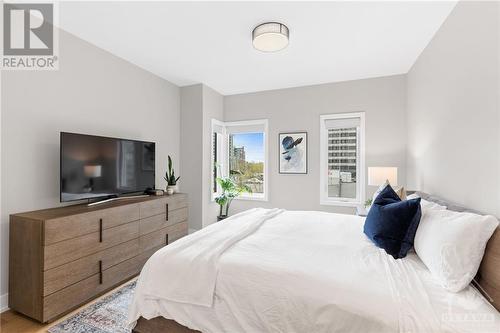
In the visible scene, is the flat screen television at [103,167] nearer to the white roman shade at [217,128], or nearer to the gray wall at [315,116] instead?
the white roman shade at [217,128]

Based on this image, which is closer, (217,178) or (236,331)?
(236,331)

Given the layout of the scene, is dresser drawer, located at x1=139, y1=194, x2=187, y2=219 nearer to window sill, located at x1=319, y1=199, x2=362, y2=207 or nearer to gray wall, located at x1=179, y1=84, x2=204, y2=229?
gray wall, located at x1=179, y1=84, x2=204, y2=229

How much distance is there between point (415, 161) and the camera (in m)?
3.10

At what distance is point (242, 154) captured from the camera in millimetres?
4672

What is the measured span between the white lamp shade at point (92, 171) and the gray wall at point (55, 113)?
29cm

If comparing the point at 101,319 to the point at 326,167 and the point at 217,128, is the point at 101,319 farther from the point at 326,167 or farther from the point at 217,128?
the point at 326,167

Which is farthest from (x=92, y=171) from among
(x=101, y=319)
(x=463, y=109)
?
(x=463, y=109)

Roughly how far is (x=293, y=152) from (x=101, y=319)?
3361 millimetres

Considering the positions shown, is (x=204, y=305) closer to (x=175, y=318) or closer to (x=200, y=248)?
(x=175, y=318)

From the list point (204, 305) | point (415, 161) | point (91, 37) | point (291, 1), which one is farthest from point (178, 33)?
point (415, 161)

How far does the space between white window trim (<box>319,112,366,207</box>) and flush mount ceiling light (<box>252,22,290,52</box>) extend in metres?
1.87

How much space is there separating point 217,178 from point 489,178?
364 cm

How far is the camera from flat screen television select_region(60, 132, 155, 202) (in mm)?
2223
